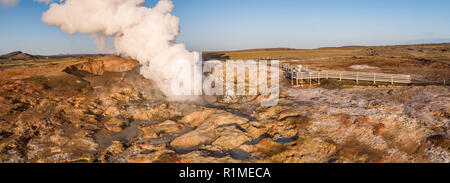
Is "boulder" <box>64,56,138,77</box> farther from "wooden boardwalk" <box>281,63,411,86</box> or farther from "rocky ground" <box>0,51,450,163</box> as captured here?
"wooden boardwalk" <box>281,63,411,86</box>

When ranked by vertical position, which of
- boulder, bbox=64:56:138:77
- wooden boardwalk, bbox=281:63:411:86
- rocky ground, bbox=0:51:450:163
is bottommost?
rocky ground, bbox=0:51:450:163

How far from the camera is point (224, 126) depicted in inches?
539

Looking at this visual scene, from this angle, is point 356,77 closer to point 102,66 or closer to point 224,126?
point 224,126

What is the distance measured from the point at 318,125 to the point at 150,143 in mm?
9148

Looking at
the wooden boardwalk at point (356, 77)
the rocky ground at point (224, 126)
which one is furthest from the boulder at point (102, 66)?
the wooden boardwalk at point (356, 77)

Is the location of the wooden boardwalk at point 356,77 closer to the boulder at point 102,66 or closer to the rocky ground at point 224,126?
the rocky ground at point 224,126

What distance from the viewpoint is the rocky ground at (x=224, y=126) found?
410 inches

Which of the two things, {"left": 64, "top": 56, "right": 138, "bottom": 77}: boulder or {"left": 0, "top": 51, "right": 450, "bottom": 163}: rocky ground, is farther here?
{"left": 64, "top": 56, "right": 138, "bottom": 77}: boulder

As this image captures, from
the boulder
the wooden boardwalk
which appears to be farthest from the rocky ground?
the boulder

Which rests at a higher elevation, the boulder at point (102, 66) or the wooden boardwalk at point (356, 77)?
the boulder at point (102, 66)

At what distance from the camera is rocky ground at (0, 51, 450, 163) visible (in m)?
10.4

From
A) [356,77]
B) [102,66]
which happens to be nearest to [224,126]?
[356,77]

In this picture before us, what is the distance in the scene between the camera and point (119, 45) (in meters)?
27.4
